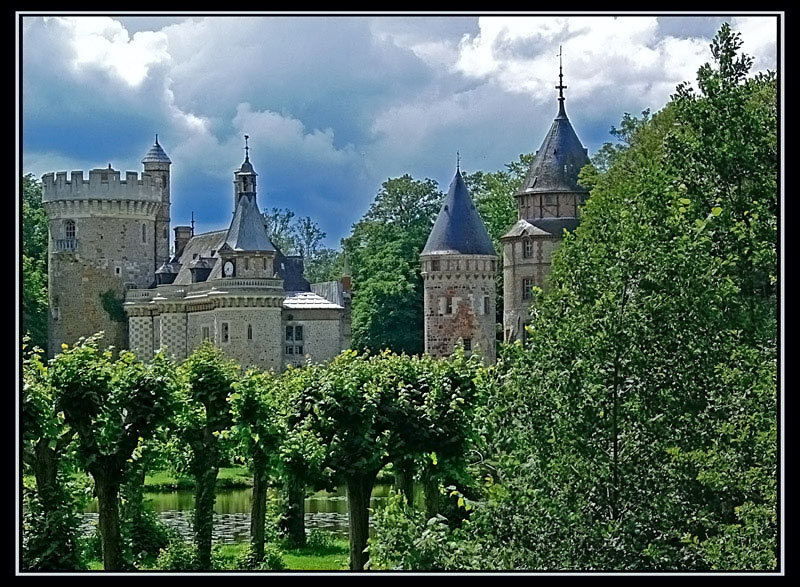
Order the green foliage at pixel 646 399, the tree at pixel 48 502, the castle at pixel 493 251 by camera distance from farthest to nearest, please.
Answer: the castle at pixel 493 251
the tree at pixel 48 502
the green foliage at pixel 646 399

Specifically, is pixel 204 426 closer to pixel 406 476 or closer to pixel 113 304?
pixel 406 476

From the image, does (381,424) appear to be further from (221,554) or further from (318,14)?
(318,14)

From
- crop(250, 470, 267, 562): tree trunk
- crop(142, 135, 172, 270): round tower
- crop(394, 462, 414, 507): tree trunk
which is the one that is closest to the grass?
crop(250, 470, 267, 562): tree trunk

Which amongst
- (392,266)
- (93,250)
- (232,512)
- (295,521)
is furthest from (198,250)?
(295,521)

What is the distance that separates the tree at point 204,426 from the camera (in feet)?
47.9

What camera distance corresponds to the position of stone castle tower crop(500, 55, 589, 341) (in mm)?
36500

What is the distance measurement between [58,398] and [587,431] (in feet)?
20.2

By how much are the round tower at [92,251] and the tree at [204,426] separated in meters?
→ 26.9

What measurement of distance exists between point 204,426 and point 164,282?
91.7ft

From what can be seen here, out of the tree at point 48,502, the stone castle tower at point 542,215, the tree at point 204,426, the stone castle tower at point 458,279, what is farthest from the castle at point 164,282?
the tree at point 48,502

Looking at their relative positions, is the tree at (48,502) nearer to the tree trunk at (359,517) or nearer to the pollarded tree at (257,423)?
the pollarded tree at (257,423)

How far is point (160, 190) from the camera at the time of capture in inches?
1690

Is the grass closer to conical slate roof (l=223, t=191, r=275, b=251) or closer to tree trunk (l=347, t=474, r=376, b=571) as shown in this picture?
tree trunk (l=347, t=474, r=376, b=571)

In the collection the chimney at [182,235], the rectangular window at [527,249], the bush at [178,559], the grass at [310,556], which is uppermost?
the chimney at [182,235]
